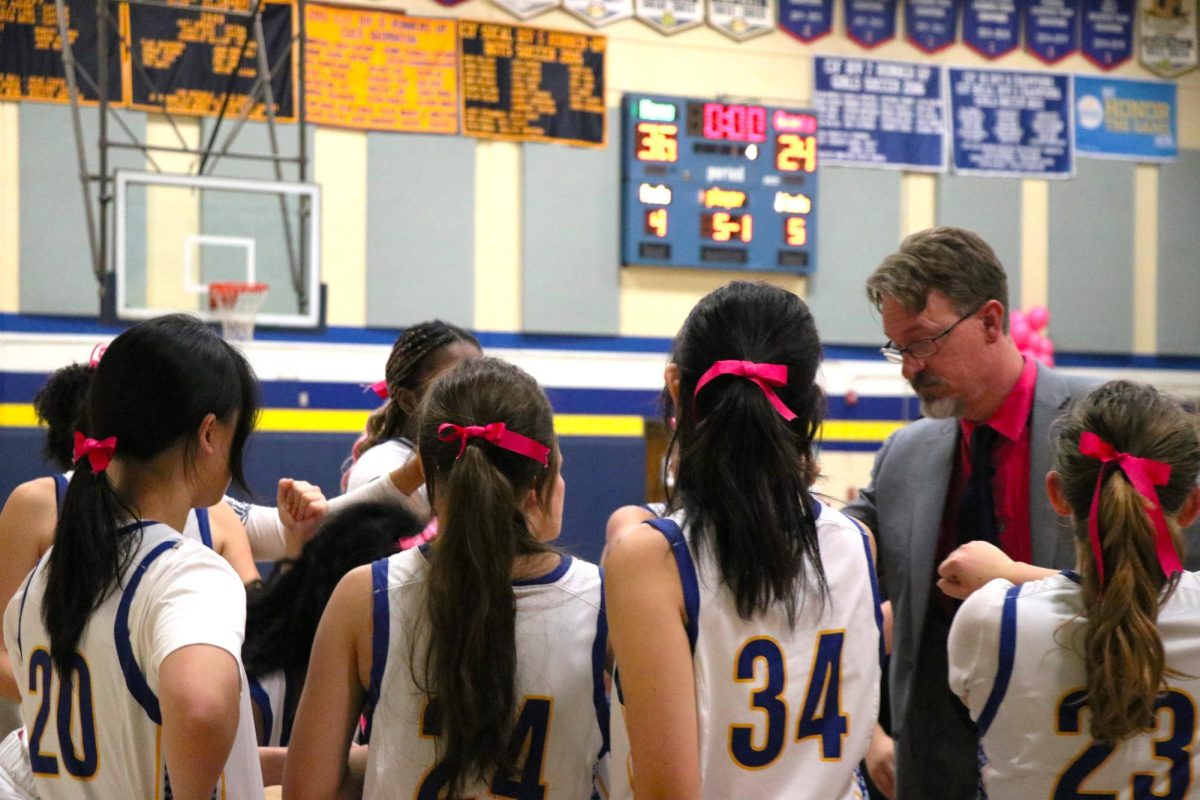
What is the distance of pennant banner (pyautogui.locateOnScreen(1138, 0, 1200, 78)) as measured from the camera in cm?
965

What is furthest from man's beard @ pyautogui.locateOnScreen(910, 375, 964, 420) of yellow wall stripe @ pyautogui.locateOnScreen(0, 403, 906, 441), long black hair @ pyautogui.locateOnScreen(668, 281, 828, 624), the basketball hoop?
the basketball hoop

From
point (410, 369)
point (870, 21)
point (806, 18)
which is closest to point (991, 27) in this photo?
point (870, 21)

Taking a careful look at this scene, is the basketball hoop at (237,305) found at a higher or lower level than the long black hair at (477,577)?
higher

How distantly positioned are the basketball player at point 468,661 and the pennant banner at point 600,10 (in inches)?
283

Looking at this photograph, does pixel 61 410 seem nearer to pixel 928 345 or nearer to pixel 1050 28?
pixel 928 345

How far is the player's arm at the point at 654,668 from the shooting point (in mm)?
1476

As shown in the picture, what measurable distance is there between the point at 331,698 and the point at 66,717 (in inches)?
13.9

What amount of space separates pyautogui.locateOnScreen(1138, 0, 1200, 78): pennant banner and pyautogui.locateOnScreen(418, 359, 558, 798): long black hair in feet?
30.9

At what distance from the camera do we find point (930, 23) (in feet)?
30.3

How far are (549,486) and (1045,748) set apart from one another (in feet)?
2.62

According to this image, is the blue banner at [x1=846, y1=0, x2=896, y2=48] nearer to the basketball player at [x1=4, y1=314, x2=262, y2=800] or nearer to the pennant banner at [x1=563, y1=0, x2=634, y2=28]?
the pennant banner at [x1=563, y1=0, x2=634, y2=28]

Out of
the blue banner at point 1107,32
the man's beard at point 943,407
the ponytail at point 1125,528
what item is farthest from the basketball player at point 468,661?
the blue banner at point 1107,32

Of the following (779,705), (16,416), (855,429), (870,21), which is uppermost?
(870,21)

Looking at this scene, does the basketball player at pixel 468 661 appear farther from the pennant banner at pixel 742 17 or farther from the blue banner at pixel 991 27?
the blue banner at pixel 991 27
